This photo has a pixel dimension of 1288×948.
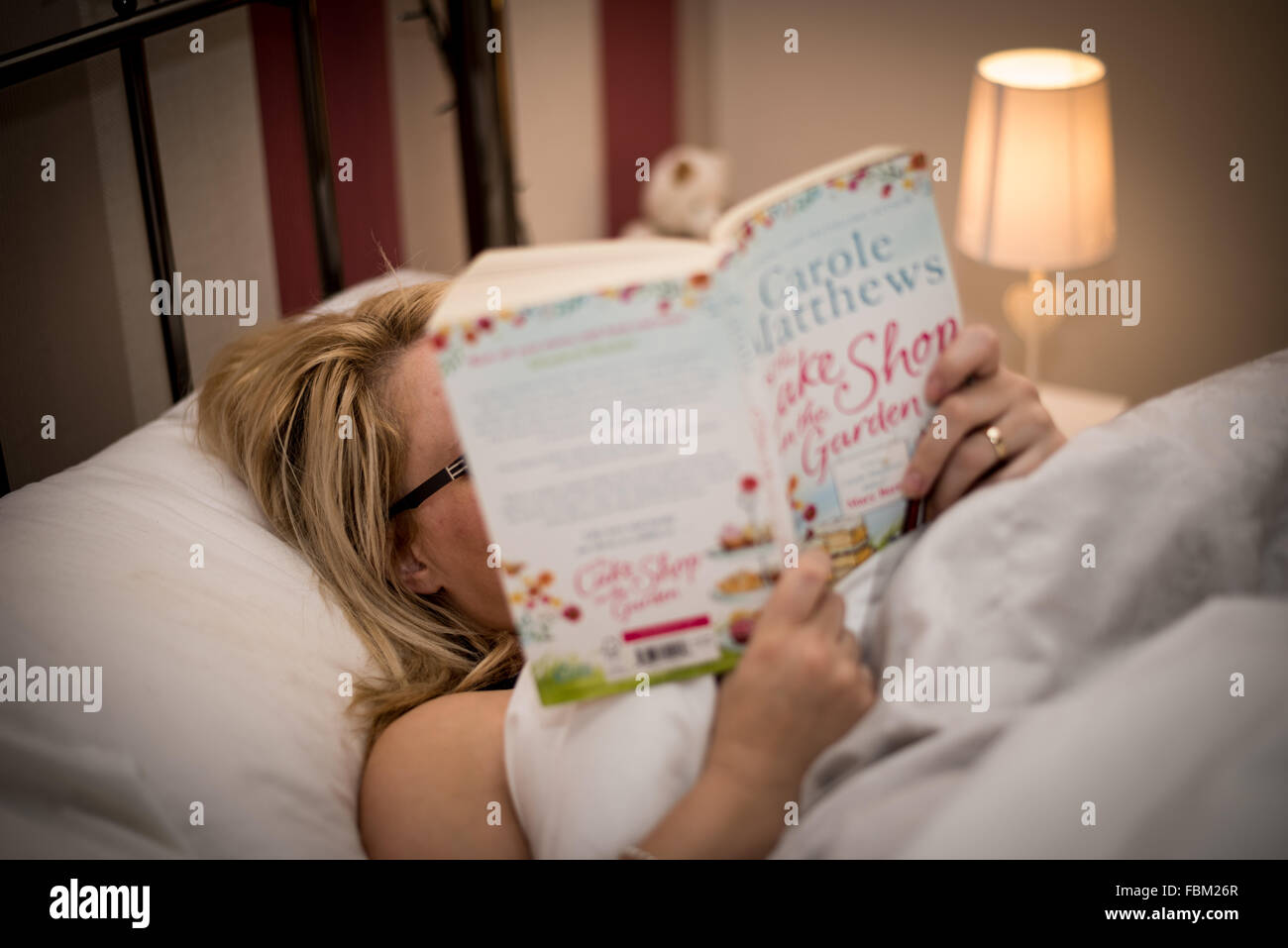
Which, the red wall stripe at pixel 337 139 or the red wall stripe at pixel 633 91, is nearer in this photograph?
the red wall stripe at pixel 337 139

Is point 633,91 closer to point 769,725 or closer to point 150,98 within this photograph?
point 150,98

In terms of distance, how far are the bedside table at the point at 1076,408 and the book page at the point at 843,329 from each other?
102 cm

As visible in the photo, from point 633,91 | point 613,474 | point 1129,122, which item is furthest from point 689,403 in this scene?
point 633,91

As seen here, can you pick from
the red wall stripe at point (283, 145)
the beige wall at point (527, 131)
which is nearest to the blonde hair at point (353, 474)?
the red wall stripe at point (283, 145)

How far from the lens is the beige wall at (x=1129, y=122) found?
6.05 ft

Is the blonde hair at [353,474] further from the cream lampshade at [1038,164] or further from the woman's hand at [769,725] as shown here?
the cream lampshade at [1038,164]

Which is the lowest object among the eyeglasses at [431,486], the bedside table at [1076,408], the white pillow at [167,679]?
the bedside table at [1076,408]

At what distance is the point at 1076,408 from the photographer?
1796 mm

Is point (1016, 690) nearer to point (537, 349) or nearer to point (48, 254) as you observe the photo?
point (537, 349)

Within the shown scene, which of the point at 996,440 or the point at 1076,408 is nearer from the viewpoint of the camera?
the point at 996,440

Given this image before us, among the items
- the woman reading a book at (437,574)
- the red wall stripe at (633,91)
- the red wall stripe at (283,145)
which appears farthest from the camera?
the red wall stripe at (633,91)

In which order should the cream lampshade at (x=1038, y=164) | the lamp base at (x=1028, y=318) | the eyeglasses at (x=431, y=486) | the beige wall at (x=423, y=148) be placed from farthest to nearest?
1. the lamp base at (x=1028, y=318)
2. the beige wall at (x=423, y=148)
3. the cream lampshade at (x=1038, y=164)
4. the eyeglasses at (x=431, y=486)

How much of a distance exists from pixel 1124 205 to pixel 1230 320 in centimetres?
29

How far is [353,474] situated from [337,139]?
91 centimetres
